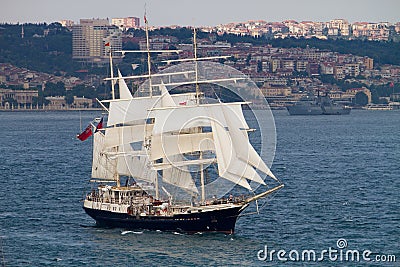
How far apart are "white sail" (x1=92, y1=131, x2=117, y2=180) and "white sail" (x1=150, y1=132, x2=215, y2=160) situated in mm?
4117

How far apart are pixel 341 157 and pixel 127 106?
40935mm

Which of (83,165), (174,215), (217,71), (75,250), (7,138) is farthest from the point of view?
(217,71)

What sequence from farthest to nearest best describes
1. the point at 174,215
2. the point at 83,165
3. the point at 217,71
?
the point at 217,71
the point at 83,165
the point at 174,215

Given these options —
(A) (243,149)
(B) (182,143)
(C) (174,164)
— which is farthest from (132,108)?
(A) (243,149)

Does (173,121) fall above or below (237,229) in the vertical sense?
above

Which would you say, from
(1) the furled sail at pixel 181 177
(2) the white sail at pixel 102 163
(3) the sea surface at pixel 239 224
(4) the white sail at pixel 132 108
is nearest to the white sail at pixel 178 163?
(1) the furled sail at pixel 181 177

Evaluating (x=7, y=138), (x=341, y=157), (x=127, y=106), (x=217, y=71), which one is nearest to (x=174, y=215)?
(x=127, y=106)

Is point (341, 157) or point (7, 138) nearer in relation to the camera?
point (341, 157)

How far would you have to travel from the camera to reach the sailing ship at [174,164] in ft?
167

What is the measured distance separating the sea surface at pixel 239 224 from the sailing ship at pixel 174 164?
89 cm

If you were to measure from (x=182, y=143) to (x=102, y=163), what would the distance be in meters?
5.85

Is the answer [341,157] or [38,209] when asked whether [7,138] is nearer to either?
[341,157]

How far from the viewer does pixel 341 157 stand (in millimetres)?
94750

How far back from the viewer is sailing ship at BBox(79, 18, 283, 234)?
50.9 meters
